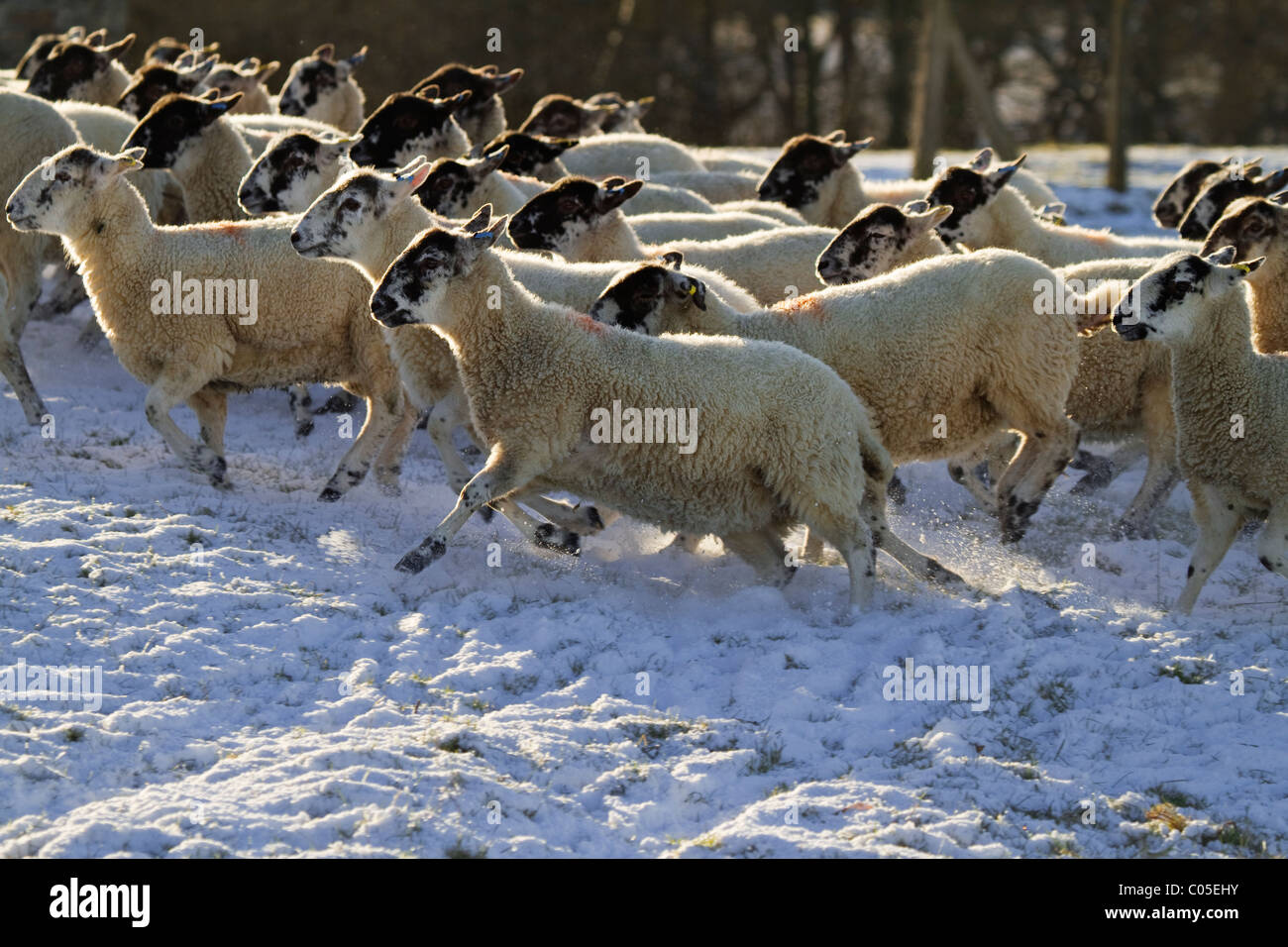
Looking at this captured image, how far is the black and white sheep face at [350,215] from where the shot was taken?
23.7ft

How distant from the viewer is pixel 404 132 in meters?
9.78

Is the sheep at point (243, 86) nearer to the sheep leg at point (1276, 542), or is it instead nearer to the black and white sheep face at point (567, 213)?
the black and white sheep face at point (567, 213)

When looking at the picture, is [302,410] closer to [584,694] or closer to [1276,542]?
[584,694]

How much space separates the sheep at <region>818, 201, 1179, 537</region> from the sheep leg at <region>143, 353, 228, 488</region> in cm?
328

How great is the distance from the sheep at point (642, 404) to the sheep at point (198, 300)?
1.41 meters

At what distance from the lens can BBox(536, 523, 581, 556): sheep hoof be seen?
286 inches

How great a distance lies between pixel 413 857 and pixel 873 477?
3.18 meters

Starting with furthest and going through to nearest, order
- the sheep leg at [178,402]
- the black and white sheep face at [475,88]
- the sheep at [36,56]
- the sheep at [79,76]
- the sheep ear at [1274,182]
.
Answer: the sheep at [36,56] < the sheep at [79,76] < the black and white sheep face at [475,88] < the sheep ear at [1274,182] < the sheep leg at [178,402]

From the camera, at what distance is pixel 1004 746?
17.6 feet

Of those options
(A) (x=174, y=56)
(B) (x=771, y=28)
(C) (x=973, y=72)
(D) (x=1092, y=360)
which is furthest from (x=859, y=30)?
(D) (x=1092, y=360)

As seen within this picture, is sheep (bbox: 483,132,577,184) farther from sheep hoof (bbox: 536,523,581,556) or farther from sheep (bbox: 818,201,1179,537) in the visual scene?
sheep hoof (bbox: 536,523,581,556)

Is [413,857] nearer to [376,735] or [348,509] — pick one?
[376,735]

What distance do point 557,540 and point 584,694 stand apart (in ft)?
5.56

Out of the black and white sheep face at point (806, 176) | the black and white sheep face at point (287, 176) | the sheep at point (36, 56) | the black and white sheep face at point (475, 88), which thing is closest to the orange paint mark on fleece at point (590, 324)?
the black and white sheep face at point (287, 176)
